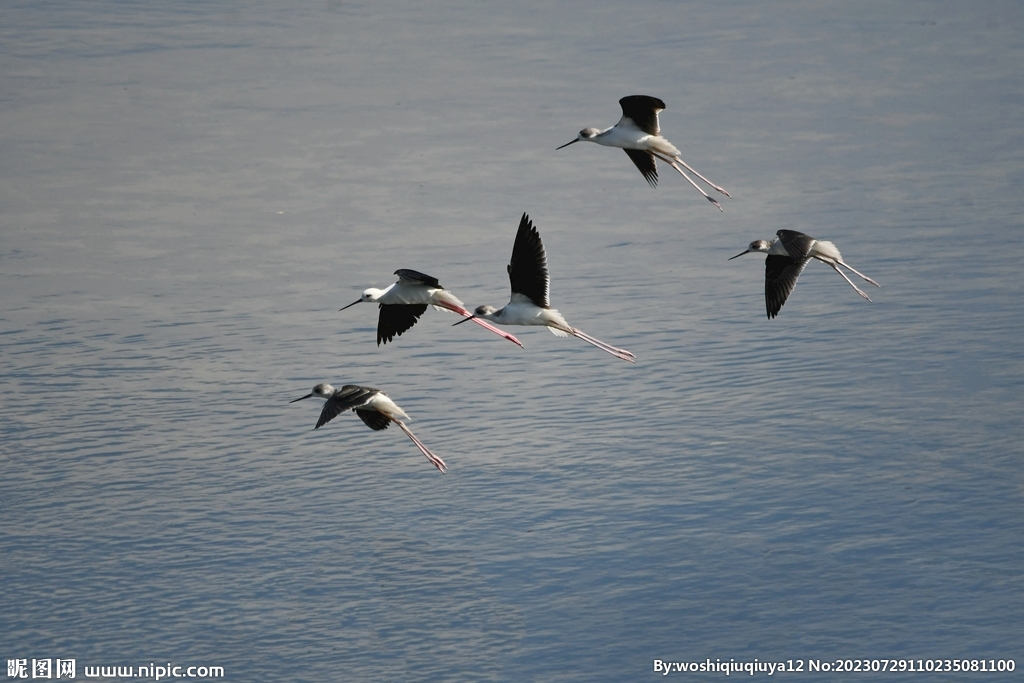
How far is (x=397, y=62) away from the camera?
32188 millimetres

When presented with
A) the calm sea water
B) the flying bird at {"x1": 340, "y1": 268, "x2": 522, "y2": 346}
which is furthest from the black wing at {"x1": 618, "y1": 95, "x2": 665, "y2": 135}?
the calm sea water

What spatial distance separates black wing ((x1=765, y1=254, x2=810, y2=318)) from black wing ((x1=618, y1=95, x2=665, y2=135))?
1625mm

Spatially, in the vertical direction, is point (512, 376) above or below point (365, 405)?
below

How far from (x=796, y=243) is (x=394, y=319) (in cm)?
367

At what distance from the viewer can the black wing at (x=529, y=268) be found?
13.0 m

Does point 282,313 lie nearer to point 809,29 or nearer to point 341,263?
point 341,263

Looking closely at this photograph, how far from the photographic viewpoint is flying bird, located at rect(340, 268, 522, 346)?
45.1 ft

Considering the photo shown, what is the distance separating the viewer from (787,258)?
1423 cm

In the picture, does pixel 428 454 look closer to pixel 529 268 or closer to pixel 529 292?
pixel 529 292

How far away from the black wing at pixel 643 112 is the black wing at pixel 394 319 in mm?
2577

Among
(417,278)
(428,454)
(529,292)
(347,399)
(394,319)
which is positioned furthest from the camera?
(428,454)

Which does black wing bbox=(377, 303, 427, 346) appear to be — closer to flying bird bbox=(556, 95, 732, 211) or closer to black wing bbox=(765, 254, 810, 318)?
flying bird bbox=(556, 95, 732, 211)

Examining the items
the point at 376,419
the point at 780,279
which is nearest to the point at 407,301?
the point at 376,419

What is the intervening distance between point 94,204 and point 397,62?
961 centimetres
